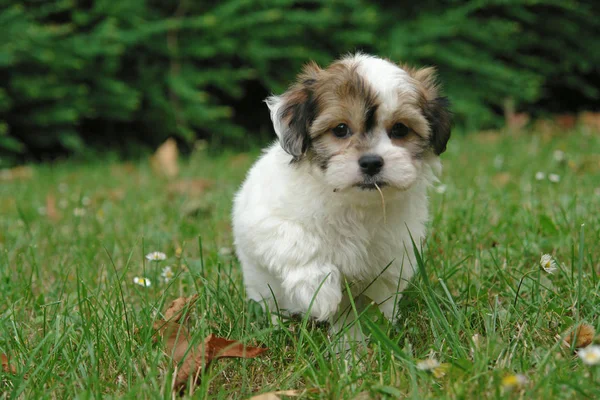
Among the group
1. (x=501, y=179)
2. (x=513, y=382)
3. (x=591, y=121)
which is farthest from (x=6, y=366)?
(x=591, y=121)

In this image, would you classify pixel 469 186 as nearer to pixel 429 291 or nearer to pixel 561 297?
pixel 561 297

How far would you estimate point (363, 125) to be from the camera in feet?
9.21

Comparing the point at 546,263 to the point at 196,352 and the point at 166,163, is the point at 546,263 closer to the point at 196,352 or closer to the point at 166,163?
the point at 196,352

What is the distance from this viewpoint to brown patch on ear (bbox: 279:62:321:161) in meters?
2.88

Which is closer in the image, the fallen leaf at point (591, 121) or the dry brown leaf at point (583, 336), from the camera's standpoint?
the dry brown leaf at point (583, 336)

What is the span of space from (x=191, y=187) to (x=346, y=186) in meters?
3.54

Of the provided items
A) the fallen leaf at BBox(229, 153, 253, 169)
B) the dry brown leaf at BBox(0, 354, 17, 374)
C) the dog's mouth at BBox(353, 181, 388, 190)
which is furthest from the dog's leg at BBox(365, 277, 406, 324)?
the fallen leaf at BBox(229, 153, 253, 169)

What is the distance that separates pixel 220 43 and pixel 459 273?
5.61 meters

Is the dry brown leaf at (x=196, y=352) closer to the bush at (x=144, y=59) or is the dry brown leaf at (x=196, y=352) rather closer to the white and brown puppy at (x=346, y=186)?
the white and brown puppy at (x=346, y=186)

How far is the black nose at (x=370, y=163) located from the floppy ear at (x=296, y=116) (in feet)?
0.99

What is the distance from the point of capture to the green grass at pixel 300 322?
2.27 m

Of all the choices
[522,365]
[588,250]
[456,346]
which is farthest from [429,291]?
[588,250]

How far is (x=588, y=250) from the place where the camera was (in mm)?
3350

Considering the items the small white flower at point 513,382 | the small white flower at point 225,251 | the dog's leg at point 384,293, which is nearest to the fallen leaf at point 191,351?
the dog's leg at point 384,293
